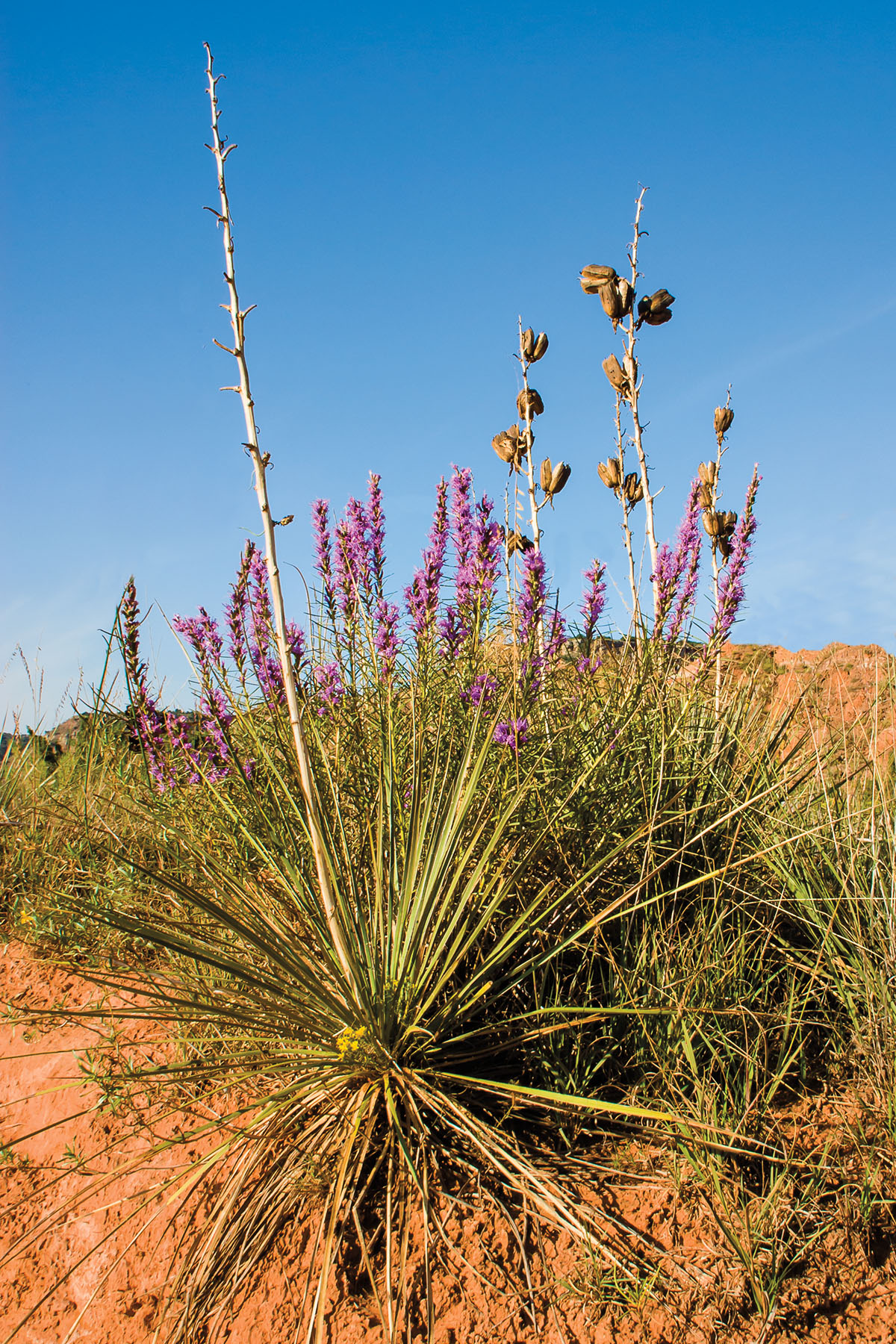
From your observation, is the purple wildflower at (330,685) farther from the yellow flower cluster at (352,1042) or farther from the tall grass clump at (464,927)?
the yellow flower cluster at (352,1042)

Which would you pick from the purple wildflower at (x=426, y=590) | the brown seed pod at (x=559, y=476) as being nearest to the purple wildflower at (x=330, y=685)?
the purple wildflower at (x=426, y=590)

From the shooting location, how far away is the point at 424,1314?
1.82m

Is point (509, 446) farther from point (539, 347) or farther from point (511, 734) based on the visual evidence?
point (511, 734)

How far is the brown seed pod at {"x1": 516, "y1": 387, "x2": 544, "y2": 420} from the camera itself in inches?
154

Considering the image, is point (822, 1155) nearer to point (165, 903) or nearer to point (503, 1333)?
point (503, 1333)

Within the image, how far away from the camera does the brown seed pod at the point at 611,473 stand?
5004 mm

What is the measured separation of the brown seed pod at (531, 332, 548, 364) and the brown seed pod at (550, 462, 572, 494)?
550 mm

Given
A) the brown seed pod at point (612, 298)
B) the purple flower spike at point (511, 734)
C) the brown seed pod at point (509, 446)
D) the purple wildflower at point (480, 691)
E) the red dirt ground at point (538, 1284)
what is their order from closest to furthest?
the red dirt ground at point (538, 1284)
the purple flower spike at point (511, 734)
the purple wildflower at point (480, 691)
the brown seed pod at point (509, 446)
the brown seed pod at point (612, 298)

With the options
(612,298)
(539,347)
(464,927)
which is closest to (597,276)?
(612,298)

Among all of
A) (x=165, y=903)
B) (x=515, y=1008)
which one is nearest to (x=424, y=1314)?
(x=515, y=1008)

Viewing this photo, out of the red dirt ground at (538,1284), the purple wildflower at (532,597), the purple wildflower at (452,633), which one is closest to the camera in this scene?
the red dirt ground at (538,1284)

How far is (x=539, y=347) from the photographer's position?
4039 mm

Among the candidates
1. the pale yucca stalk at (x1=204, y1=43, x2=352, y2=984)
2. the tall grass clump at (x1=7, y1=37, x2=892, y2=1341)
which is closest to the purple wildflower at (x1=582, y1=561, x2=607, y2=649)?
the tall grass clump at (x1=7, y1=37, x2=892, y2=1341)

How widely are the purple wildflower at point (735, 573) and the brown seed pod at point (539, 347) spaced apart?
175 centimetres
